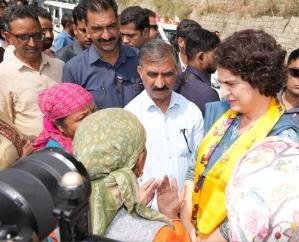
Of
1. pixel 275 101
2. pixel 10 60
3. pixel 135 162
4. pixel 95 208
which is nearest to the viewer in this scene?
pixel 95 208

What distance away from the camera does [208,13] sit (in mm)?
17594

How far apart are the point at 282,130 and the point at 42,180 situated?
1114mm

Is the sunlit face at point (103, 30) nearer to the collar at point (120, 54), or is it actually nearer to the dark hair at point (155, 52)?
the collar at point (120, 54)

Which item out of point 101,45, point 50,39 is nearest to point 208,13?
point 50,39

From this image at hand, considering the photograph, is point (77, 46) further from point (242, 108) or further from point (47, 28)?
point (242, 108)

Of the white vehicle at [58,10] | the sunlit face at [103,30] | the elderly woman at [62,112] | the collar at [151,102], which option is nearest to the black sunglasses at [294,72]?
the collar at [151,102]

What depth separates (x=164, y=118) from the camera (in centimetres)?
246

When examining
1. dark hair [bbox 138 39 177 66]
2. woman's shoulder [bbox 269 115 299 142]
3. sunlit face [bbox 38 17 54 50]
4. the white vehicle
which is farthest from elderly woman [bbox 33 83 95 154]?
the white vehicle

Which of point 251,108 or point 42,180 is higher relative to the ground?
point 42,180

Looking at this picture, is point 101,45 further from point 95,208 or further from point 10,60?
point 95,208

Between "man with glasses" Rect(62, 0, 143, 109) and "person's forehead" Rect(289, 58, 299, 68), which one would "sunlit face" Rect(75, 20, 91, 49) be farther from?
"person's forehead" Rect(289, 58, 299, 68)

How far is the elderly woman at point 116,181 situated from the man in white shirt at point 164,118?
950 millimetres

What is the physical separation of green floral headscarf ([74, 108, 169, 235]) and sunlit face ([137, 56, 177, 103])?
1024 millimetres

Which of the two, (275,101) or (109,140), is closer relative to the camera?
(109,140)
